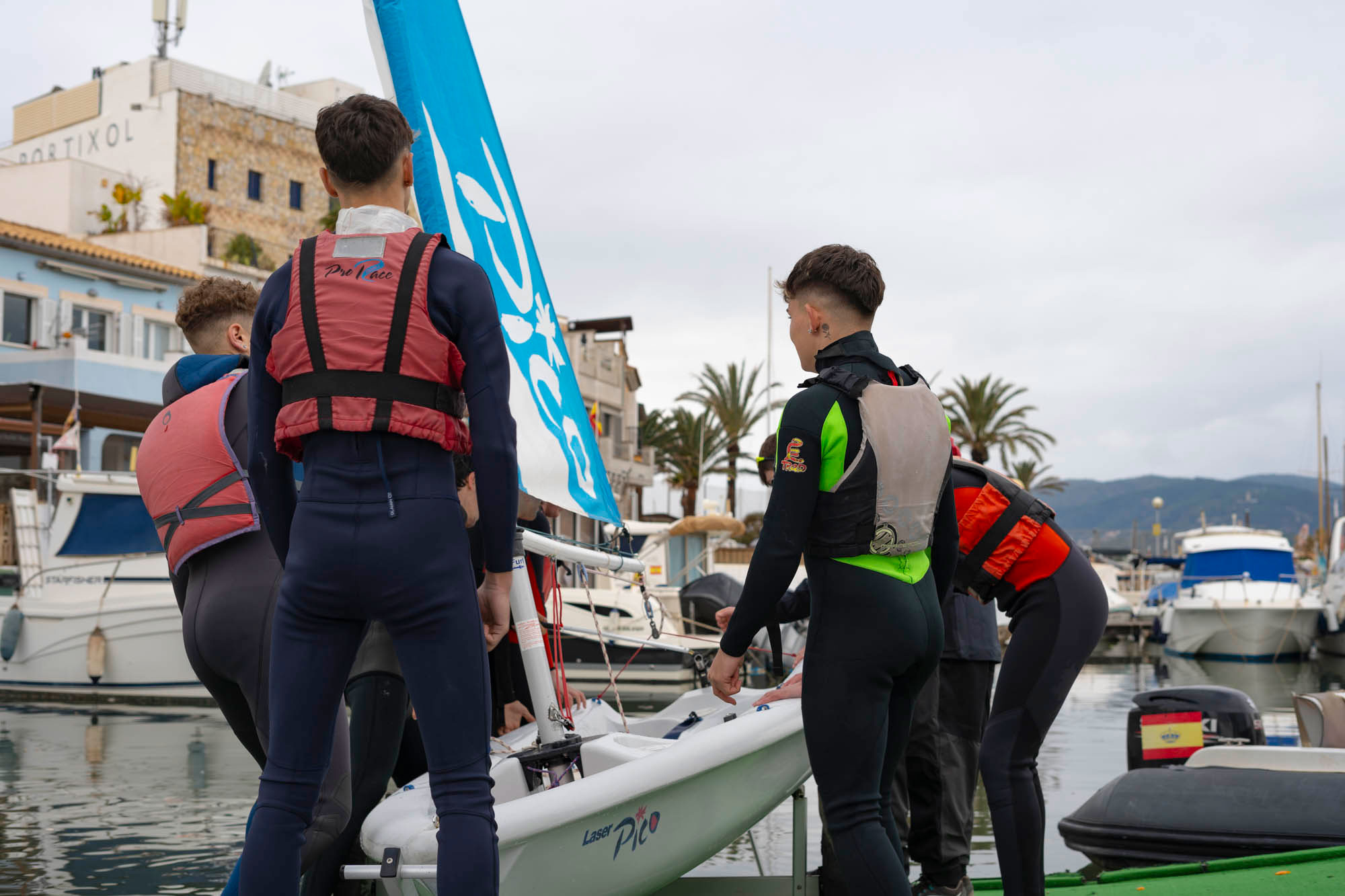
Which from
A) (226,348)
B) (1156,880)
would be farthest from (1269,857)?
(226,348)

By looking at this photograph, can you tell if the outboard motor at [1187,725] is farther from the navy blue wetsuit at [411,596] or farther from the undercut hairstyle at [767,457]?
the navy blue wetsuit at [411,596]

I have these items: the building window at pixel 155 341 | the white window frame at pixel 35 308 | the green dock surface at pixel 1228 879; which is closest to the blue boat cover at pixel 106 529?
the white window frame at pixel 35 308

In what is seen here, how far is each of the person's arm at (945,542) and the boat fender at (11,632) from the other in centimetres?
1765

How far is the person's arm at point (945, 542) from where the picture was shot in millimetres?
3654

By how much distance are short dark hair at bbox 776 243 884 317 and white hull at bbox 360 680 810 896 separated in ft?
4.85

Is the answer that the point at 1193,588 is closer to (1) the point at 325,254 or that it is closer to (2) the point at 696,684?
(2) the point at 696,684

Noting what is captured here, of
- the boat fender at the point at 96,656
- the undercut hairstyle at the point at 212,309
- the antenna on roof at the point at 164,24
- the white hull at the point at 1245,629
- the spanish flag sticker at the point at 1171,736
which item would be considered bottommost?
the white hull at the point at 1245,629

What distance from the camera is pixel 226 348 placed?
3867 millimetres

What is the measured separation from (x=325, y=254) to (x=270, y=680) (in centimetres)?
93

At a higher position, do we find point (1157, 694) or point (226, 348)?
point (226, 348)

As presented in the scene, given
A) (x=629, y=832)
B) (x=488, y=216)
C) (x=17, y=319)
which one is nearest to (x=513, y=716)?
(x=629, y=832)

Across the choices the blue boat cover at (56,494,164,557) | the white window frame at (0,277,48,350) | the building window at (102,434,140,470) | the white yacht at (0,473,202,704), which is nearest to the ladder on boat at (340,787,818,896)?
the white yacht at (0,473,202,704)

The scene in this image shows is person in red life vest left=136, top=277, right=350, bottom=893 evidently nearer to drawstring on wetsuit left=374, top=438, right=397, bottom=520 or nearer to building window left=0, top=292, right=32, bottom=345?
drawstring on wetsuit left=374, top=438, right=397, bottom=520

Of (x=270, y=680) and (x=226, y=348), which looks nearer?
(x=270, y=680)
